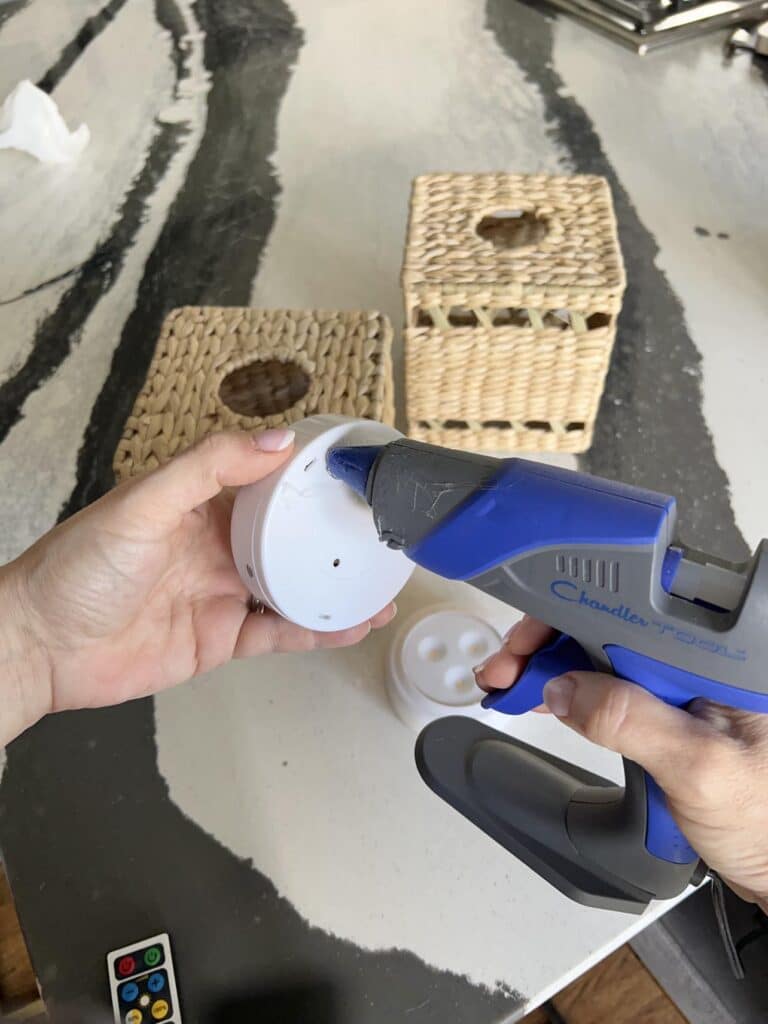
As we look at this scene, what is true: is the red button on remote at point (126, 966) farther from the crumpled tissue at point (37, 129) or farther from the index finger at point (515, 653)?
the crumpled tissue at point (37, 129)

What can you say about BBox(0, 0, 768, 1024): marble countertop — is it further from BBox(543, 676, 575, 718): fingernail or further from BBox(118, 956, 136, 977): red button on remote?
BBox(543, 676, 575, 718): fingernail

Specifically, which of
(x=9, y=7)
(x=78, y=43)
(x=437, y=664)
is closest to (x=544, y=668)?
(x=437, y=664)

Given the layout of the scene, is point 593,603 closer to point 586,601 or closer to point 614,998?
point 586,601

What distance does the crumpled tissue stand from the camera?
111cm

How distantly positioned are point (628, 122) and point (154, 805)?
1.07m

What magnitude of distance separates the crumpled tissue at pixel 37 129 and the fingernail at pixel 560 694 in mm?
1057

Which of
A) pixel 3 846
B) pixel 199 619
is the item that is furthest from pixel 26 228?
pixel 3 846

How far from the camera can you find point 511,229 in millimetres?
853

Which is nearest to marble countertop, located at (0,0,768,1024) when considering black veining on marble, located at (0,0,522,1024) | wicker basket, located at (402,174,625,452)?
black veining on marble, located at (0,0,522,1024)

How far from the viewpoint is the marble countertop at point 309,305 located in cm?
56

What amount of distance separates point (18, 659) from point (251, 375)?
32 cm

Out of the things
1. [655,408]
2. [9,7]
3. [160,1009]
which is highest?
[9,7]

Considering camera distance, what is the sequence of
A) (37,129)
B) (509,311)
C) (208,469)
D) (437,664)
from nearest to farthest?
(208,469)
(437,664)
(509,311)
(37,129)

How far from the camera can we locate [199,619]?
0.67 meters
